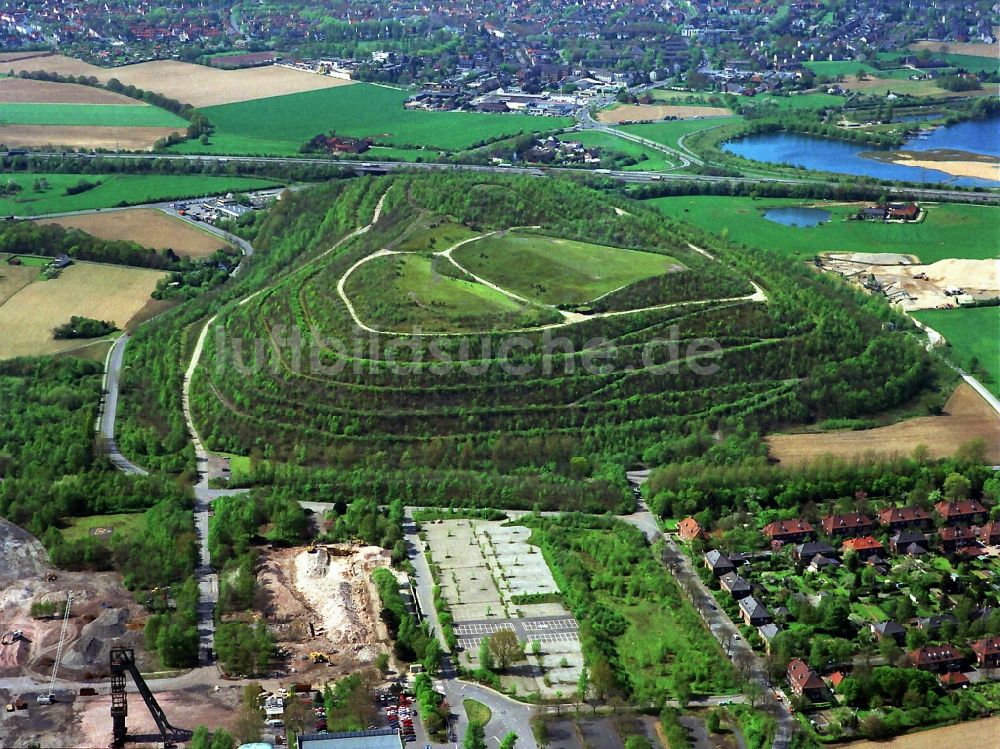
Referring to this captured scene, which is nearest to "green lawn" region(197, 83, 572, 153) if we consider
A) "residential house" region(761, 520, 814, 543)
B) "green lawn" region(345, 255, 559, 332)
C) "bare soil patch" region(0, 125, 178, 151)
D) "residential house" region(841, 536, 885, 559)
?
"bare soil patch" region(0, 125, 178, 151)

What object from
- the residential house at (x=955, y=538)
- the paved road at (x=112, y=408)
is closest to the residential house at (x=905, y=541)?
the residential house at (x=955, y=538)

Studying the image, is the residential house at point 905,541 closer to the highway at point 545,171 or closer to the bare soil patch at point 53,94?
the highway at point 545,171

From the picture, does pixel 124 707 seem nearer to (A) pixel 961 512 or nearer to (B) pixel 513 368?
(B) pixel 513 368

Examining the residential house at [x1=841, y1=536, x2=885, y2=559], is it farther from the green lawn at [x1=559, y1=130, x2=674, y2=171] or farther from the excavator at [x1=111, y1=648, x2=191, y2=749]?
the green lawn at [x1=559, y1=130, x2=674, y2=171]

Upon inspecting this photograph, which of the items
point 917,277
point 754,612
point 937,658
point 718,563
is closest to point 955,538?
point 937,658

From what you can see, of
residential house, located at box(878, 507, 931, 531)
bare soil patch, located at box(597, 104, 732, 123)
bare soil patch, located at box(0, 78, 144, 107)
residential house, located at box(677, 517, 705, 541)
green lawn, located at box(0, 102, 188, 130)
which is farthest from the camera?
bare soil patch, located at box(597, 104, 732, 123)
